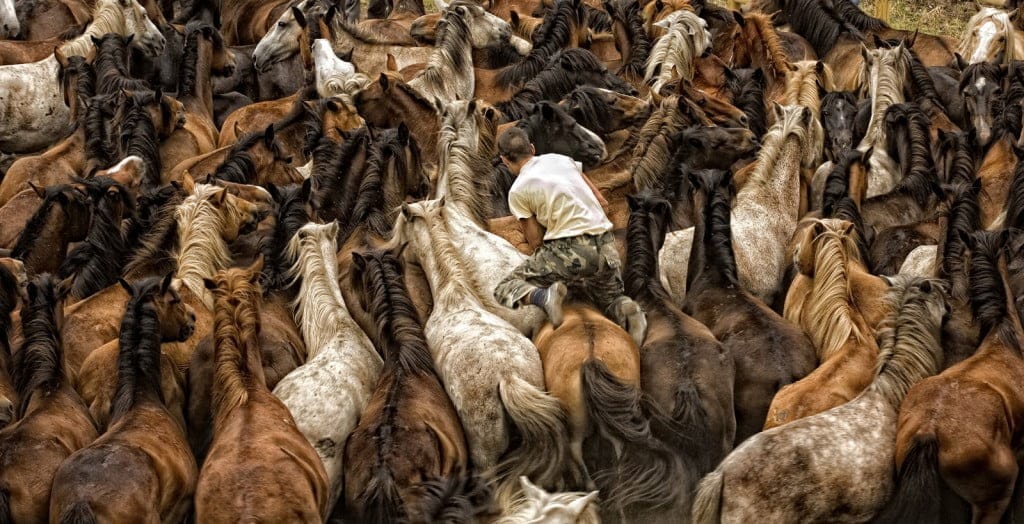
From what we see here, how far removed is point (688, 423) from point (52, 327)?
357cm

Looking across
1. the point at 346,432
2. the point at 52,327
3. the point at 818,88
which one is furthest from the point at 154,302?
the point at 818,88

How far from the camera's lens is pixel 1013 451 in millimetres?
6859

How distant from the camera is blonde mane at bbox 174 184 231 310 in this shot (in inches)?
344

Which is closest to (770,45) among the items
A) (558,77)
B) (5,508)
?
(558,77)

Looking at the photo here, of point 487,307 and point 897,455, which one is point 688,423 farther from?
point 487,307

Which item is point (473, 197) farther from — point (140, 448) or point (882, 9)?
point (882, 9)

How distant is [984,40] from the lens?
13.3 metres

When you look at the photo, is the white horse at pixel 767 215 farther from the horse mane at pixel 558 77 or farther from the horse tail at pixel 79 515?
the horse tail at pixel 79 515

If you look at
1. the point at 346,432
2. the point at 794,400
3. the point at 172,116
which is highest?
the point at 794,400

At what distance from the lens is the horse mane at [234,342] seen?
7016 mm

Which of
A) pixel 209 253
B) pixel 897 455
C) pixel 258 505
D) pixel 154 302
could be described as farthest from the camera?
pixel 209 253

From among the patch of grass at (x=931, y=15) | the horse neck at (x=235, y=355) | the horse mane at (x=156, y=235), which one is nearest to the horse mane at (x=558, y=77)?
the horse mane at (x=156, y=235)

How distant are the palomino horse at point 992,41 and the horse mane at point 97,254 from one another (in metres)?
8.23

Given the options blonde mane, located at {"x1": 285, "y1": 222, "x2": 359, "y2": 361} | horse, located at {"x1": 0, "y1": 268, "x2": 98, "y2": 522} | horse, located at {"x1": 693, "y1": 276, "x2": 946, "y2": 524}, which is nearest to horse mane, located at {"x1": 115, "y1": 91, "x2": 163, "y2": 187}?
blonde mane, located at {"x1": 285, "y1": 222, "x2": 359, "y2": 361}
